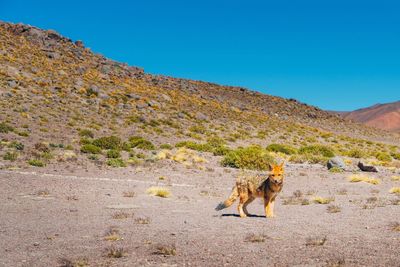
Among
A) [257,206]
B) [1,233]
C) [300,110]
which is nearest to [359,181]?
[257,206]

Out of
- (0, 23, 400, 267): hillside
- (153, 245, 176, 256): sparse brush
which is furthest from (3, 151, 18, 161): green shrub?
(153, 245, 176, 256): sparse brush

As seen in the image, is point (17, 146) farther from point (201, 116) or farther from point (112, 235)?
point (201, 116)

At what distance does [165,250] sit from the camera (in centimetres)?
773

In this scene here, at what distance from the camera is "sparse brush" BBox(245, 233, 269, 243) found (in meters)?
8.43

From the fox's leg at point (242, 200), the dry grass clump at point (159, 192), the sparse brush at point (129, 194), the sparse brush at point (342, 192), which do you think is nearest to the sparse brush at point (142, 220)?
the fox's leg at point (242, 200)

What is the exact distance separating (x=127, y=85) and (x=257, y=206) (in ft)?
184

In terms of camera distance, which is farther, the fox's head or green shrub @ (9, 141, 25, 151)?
green shrub @ (9, 141, 25, 151)

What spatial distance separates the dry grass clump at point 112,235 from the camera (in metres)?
8.96

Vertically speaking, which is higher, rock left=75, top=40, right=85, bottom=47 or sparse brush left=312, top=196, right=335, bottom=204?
rock left=75, top=40, right=85, bottom=47

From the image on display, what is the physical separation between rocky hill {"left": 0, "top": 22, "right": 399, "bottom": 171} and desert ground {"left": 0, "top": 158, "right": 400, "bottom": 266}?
371 inches

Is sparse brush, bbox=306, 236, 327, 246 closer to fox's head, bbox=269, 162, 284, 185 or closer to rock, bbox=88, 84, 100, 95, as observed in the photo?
fox's head, bbox=269, 162, 284, 185

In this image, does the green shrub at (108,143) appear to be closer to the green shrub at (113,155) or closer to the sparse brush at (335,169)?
the green shrub at (113,155)

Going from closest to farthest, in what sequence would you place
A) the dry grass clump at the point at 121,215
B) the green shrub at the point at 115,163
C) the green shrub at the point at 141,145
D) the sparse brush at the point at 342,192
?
1. the dry grass clump at the point at 121,215
2. the sparse brush at the point at 342,192
3. the green shrub at the point at 115,163
4. the green shrub at the point at 141,145

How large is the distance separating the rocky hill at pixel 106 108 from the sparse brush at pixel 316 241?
18124 mm
